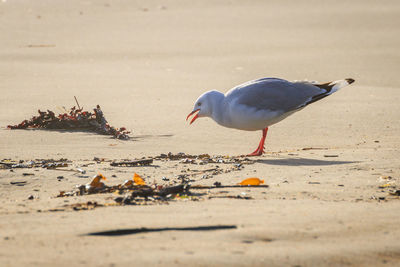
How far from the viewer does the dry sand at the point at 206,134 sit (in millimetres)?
3334

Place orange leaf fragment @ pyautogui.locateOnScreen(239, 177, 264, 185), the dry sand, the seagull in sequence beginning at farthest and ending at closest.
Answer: the seagull < orange leaf fragment @ pyautogui.locateOnScreen(239, 177, 264, 185) < the dry sand

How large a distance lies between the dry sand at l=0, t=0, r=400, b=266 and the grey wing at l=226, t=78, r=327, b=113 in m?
0.55

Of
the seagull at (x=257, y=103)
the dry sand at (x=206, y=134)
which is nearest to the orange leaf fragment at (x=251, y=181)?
the dry sand at (x=206, y=134)

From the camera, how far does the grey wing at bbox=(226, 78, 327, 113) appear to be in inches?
274

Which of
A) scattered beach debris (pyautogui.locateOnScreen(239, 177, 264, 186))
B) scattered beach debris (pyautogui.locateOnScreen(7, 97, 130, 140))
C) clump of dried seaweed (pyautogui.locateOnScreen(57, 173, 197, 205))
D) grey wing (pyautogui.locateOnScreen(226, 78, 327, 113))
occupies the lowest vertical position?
clump of dried seaweed (pyautogui.locateOnScreen(57, 173, 197, 205))

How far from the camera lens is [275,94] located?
23.4ft

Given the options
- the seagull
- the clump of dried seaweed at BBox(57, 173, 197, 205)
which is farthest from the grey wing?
the clump of dried seaweed at BBox(57, 173, 197, 205)

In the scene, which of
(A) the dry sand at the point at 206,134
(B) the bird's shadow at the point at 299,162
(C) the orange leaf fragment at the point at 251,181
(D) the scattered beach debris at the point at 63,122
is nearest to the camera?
(A) the dry sand at the point at 206,134

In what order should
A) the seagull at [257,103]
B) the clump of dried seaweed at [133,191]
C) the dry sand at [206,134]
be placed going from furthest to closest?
the seagull at [257,103], the clump of dried seaweed at [133,191], the dry sand at [206,134]

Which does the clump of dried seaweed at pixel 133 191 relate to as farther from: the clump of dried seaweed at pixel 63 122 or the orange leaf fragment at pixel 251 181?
the clump of dried seaweed at pixel 63 122

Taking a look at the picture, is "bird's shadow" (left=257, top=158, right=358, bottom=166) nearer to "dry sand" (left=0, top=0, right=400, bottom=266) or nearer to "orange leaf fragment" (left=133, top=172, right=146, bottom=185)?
"dry sand" (left=0, top=0, right=400, bottom=266)

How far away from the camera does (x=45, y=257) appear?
3090 millimetres

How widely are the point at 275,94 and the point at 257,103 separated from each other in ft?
1.01

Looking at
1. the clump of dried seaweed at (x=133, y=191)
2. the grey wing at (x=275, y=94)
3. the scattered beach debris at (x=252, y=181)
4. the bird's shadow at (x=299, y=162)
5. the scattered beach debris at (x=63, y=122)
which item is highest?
the grey wing at (x=275, y=94)
